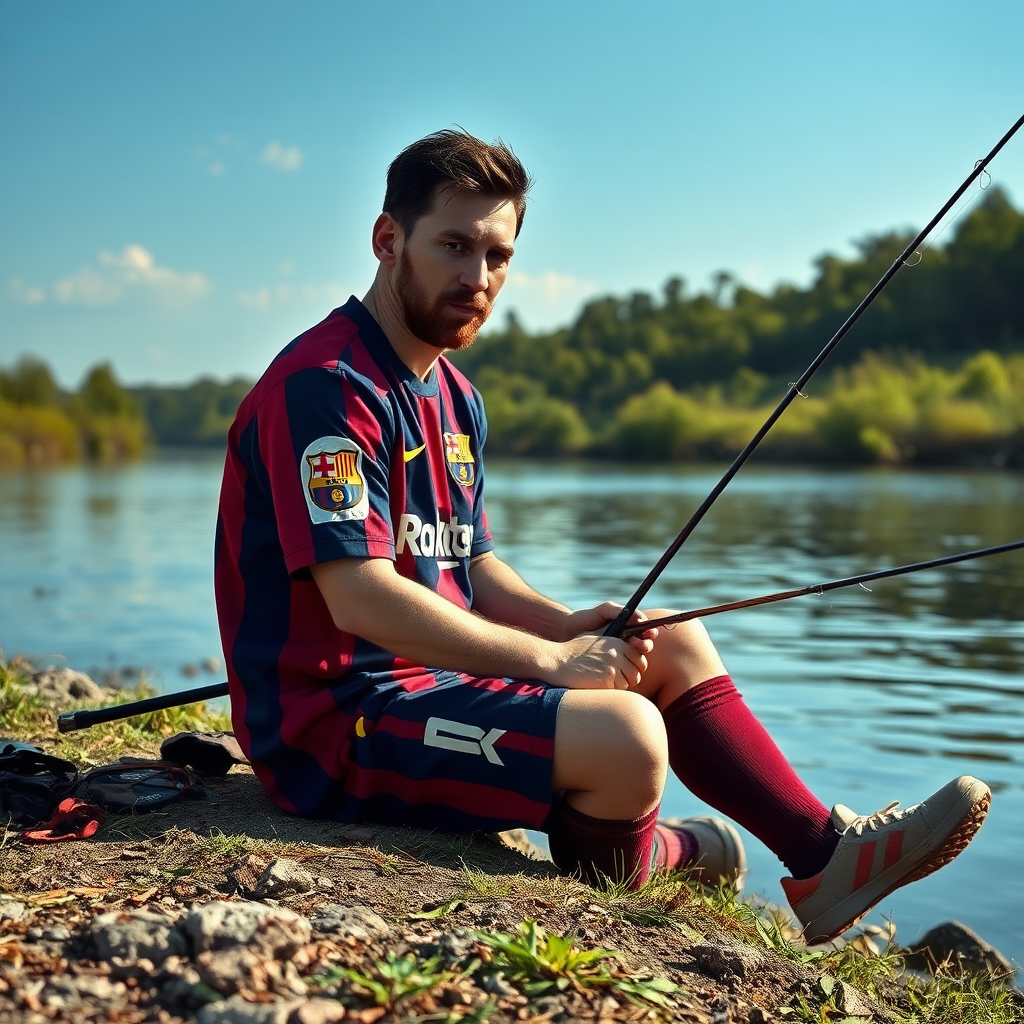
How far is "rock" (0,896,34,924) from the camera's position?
235 centimetres

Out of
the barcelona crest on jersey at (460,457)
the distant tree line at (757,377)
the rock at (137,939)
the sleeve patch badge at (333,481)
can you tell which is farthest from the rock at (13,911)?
the distant tree line at (757,377)

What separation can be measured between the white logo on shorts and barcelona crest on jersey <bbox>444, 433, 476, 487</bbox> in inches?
30.1

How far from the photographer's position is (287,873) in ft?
8.56

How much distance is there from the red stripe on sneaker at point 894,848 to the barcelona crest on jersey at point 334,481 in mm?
1543

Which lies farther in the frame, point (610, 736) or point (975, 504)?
point (975, 504)

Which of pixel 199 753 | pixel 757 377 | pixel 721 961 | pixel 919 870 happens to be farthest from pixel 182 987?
pixel 757 377

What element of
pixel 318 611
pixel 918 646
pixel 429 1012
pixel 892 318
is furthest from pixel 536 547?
pixel 892 318

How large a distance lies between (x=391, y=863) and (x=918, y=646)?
6.80 m

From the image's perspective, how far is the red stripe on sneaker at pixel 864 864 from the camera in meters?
3.08

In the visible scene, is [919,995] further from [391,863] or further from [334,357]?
[334,357]

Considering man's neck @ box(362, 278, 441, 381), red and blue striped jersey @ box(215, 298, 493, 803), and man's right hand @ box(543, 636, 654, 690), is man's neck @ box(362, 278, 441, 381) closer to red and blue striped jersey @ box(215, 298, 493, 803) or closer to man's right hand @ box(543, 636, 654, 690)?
red and blue striped jersey @ box(215, 298, 493, 803)

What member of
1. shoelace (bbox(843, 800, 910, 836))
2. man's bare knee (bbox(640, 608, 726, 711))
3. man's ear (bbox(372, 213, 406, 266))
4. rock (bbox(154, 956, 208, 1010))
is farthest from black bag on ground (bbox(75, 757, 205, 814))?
shoelace (bbox(843, 800, 910, 836))

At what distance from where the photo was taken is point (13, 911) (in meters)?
2.37

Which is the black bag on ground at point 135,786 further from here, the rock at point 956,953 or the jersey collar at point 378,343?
the rock at point 956,953
